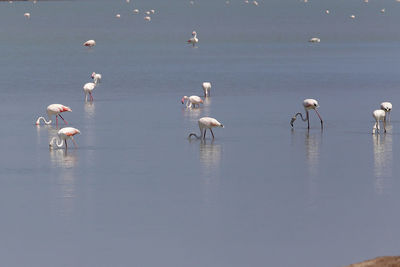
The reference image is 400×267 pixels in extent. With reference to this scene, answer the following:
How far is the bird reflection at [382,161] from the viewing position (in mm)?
19359

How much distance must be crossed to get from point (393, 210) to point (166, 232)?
3.94m

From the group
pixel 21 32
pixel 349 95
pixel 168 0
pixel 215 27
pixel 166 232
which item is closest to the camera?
pixel 166 232

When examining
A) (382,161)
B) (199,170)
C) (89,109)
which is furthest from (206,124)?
(89,109)

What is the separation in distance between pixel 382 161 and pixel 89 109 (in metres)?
11.5

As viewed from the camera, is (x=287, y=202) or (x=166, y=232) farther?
(x=287, y=202)

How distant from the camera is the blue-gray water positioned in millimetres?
14844

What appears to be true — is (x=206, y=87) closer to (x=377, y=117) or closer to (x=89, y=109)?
(x=89, y=109)

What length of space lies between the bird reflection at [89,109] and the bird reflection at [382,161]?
328 inches

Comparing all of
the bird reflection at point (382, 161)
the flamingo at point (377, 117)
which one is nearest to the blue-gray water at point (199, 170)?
the bird reflection at point (382, 161)

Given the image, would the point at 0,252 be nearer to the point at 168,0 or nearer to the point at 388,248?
the point at 388,248

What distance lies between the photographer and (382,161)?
71.2 ft

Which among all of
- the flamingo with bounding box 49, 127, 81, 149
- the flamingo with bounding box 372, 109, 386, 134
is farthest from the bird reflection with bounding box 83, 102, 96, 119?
the flamingo with bounding box 372, 109, 386, 134

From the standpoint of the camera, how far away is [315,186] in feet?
62.7

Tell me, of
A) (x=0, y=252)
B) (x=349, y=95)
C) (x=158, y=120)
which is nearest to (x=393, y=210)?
(x=0, y=252)
